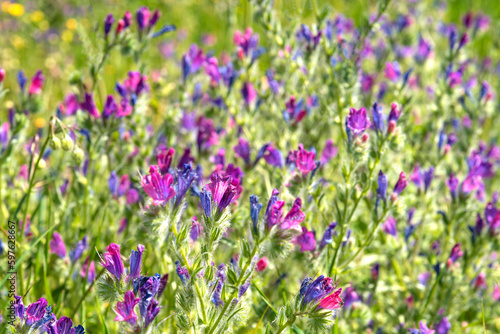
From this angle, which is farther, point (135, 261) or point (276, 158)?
point (276, 158)

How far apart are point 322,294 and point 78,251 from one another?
1375 mm

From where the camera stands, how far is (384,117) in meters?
2.09

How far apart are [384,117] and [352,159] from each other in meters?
0.27

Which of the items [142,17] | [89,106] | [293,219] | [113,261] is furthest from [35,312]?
[142,17]

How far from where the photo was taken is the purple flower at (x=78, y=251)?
2.33m

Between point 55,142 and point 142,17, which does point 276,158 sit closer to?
point 55,142

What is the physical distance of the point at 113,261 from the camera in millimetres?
1381

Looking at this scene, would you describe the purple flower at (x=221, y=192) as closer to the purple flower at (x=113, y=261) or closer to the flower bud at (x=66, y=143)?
the purple flower at (x=113, y=261)

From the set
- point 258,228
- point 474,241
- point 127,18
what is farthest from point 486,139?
point 258,228

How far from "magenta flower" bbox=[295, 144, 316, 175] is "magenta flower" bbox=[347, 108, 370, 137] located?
18 centimetres

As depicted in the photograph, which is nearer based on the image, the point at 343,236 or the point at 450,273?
the point at 343,236

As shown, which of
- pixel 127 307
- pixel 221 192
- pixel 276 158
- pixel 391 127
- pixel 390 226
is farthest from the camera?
pixel 390 226

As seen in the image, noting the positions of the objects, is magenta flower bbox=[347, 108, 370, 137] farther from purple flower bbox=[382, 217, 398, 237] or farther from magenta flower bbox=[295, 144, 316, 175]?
purple flower bbox=[382, 217, 398, 237]

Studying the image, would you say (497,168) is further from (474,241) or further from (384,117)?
(384,117)
